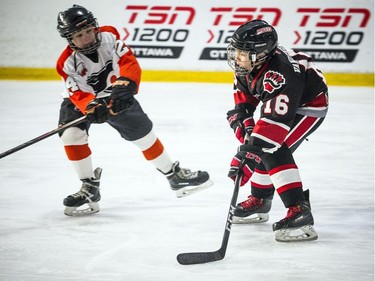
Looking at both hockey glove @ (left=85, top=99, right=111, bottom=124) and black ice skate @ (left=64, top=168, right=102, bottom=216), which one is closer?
hockey glove @ (left=85, top=99, right=111, bottom=124)

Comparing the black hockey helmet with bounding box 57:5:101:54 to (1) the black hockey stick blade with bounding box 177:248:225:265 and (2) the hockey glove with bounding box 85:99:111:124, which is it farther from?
(1) the black hockey stick blade with bounding box 177:248:225:265

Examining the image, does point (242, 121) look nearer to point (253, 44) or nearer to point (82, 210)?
point (253, 44)

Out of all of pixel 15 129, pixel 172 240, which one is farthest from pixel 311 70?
pixel 15 129

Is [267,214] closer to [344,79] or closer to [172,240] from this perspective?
[172,240]

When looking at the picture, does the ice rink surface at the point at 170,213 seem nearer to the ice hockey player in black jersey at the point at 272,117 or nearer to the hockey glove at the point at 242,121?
the ice hockey player in black jersey at the point at 272,117

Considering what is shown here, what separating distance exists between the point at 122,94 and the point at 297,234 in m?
0.92

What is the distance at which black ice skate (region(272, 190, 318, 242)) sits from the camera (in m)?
2.54

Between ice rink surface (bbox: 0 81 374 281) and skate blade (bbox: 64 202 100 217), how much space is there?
41 mm

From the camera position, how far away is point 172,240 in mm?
2549

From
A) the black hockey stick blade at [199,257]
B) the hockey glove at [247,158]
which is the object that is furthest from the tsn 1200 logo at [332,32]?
the black hockey stick blade at [199,257]

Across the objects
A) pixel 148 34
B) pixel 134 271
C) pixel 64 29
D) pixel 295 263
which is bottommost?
pixel 134 271

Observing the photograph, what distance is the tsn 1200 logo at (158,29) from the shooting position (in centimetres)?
650

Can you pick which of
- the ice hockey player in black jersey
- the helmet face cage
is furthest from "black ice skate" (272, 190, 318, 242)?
the helmet face cage

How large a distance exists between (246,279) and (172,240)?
492 millimetres
